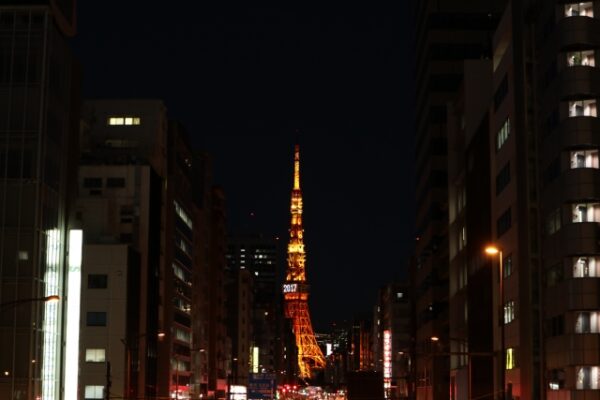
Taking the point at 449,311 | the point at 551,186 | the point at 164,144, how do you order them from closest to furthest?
the point at 551,186 → the point at 449,311 → the point at 164,144

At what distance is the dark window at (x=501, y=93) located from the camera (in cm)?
7956

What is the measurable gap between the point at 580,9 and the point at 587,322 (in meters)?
17.9

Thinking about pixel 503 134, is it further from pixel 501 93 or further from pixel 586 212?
pixel 586 212

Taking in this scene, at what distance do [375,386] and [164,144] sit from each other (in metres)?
57.4

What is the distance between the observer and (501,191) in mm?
81938

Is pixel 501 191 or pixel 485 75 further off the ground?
pixel 485 75

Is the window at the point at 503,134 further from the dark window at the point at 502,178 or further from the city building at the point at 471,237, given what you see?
the city building at the point at 471,237

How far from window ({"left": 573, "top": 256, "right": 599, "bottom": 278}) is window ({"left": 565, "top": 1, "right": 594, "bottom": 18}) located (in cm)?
1396

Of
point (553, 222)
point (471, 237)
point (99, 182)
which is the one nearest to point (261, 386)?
point (99, 182)

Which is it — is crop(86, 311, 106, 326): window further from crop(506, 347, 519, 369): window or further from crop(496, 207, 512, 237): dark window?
crop(506, 347, 519, 369): window

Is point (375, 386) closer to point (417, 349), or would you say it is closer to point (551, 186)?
point (551, 186)

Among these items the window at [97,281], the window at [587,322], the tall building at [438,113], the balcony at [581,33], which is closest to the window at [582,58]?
the balcony at [581,33]

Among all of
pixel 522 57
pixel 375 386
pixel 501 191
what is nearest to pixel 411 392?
pixel 375 386

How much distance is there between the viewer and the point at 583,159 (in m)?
66.5
